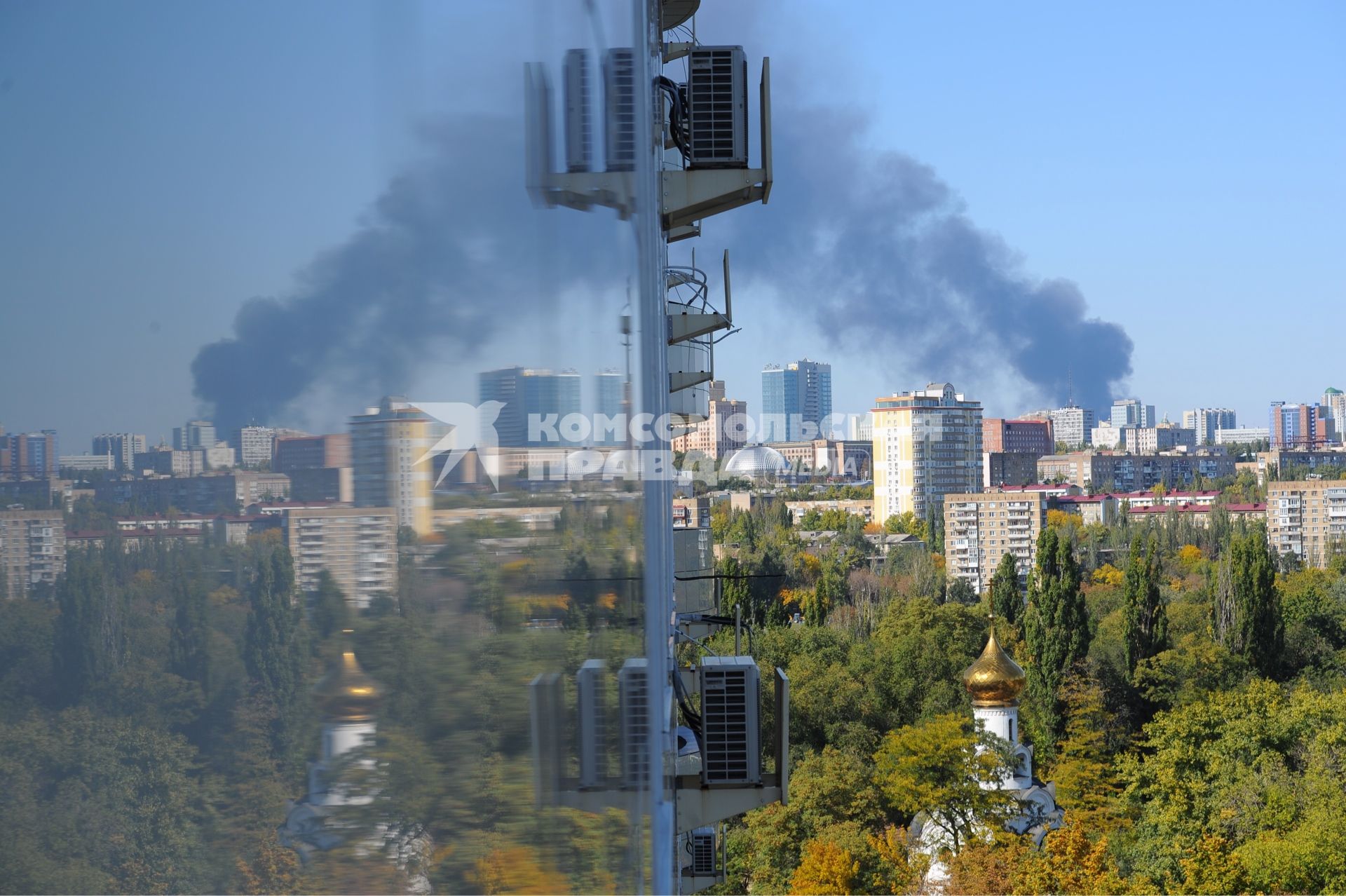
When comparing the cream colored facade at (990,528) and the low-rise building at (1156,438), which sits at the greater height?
the low-rise building at (1156,438)

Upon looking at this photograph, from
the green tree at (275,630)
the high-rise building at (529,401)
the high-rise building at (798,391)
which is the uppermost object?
the high-rise building at (798,391)

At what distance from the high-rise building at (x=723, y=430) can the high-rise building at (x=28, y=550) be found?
53599 mm

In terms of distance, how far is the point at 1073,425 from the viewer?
399 ft

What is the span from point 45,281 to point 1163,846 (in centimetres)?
A: 1978

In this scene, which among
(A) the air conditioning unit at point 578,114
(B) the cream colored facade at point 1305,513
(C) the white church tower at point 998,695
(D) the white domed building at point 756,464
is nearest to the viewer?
(A) the air conditioning unit at point 578,114

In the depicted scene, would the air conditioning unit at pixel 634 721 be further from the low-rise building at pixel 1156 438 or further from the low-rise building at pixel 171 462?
the low-rise building at pixel 1156 438

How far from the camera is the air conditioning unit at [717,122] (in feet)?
18.4

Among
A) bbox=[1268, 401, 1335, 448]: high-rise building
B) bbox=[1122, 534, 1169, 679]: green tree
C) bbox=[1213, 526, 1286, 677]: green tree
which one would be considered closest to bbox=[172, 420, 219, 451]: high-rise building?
bbox=[1122, 534, 1169, 679]: green tree

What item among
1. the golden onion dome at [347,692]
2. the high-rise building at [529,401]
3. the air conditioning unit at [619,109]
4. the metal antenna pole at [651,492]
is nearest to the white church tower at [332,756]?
the golden onion dome at [347,692]

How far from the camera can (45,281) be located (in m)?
0.47

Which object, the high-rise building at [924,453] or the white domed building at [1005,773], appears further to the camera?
the high-rise building at [924,453]

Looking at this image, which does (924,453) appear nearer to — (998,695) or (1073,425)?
(998,695)

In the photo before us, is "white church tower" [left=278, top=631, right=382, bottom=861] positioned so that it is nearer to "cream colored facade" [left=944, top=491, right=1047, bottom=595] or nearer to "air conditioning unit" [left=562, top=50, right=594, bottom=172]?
"air conditioning unit" [left=562, top=50, right=594, bottom=172]
